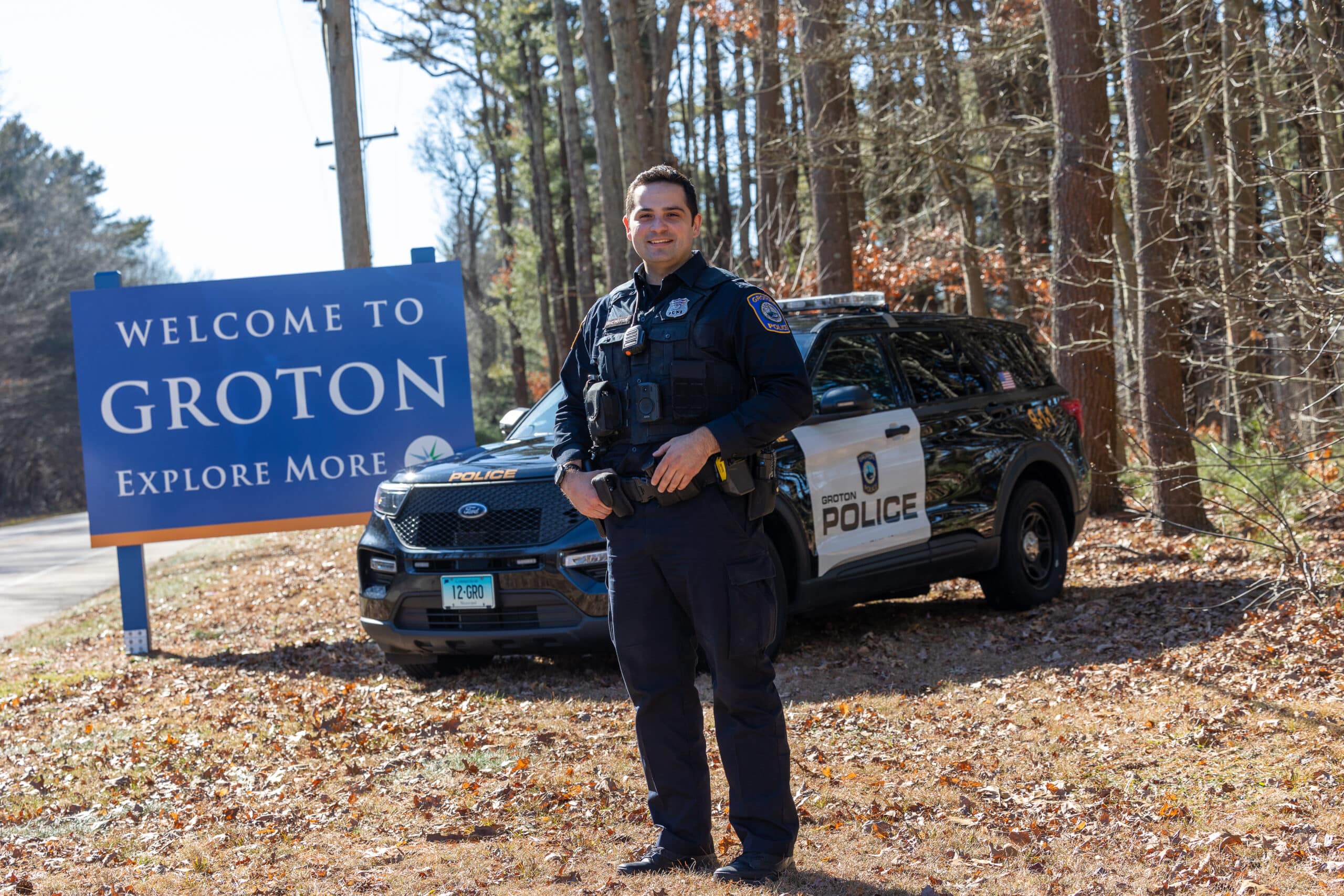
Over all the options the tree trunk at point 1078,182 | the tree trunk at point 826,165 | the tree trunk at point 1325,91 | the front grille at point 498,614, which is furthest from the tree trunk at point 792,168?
the front grille at point 498,614

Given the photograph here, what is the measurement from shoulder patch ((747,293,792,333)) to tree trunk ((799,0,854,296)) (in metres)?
10.5

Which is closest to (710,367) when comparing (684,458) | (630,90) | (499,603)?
(684,458)

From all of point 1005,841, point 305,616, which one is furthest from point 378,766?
point 305,616

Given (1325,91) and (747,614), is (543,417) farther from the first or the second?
(1325,91)

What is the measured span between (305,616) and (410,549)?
4274 mm

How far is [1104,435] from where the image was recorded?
11867mm

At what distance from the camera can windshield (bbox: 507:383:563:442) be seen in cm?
794

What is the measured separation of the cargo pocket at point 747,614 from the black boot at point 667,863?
72 centimetres

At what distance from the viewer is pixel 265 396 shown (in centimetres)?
989

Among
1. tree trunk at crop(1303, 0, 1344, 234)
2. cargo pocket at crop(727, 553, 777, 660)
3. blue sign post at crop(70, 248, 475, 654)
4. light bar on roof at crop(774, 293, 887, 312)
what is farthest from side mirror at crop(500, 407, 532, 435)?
tree trunk at crop(1303, 0, 1344, 234)

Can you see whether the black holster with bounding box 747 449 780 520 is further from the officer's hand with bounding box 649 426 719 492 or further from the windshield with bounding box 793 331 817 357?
the windshield with bounding box 793 331 817 357

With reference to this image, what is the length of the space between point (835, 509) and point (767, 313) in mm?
3428

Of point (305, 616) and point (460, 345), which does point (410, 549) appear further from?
point (305, 616)

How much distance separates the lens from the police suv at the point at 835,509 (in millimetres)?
6930
